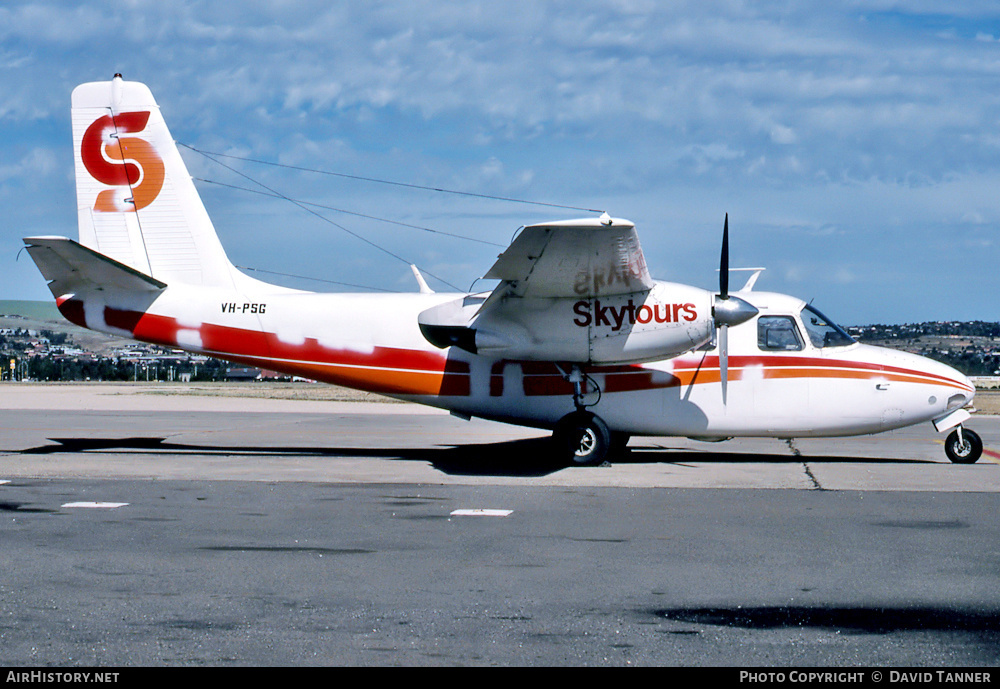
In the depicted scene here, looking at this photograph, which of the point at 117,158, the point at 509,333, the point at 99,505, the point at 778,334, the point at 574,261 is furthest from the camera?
the point at 117,158

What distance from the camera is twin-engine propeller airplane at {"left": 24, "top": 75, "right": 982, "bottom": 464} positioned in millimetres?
14438

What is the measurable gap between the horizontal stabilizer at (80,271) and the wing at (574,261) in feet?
21.0

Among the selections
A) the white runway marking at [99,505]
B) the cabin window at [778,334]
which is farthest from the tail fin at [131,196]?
the cabin window at [778,334]

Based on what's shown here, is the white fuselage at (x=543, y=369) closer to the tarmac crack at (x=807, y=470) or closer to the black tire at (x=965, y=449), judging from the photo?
the black tire at (x=965, y=449)

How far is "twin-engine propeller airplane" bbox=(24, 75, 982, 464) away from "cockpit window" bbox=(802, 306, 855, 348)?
0.04m

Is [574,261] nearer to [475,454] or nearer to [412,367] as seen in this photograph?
[412,367]

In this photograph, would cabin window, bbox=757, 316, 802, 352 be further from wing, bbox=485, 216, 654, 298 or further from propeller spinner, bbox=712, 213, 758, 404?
wing, bbox=485, 216, 654, 298

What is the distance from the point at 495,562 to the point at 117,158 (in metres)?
12.3

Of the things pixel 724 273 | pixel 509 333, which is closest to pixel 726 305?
pixel 724 273

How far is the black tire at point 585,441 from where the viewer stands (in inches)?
586

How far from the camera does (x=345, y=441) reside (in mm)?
19656

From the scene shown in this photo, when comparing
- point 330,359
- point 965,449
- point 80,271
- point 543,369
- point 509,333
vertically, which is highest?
point 80,271

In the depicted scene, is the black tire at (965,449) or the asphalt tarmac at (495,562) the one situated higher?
the black tire at (965,449)

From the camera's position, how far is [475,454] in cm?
1702
